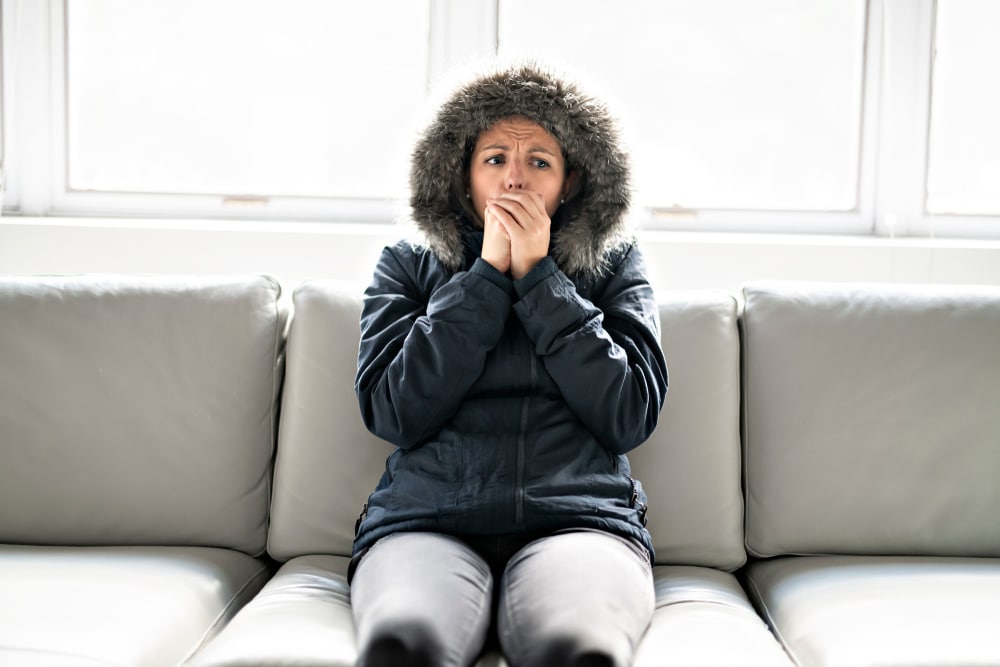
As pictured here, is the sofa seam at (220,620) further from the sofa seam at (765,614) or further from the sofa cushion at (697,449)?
the sofa seam at (765,614)

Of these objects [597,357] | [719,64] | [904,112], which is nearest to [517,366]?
[597,357]

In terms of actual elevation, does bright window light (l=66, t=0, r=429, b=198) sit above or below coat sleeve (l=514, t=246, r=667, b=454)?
above

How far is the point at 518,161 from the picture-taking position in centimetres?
165

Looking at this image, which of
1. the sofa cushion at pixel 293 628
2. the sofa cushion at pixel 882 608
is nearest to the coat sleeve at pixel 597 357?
the sofa cushion at pixel 882 608

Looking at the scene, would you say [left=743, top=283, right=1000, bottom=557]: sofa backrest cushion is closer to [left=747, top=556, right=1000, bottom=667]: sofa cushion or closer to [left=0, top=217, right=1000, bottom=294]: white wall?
[left=747, top=556, right=1000, bottom=667]: sofa cushion

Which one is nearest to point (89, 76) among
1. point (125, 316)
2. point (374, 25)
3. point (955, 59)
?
point (374, 25)

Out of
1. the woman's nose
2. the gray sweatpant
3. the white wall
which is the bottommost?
the gray sweatpant

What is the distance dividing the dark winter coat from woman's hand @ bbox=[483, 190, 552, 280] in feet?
0.10

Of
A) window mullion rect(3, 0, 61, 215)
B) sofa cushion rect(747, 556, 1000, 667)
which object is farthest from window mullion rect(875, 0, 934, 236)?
window mullion rect(3, 0, 61, 215)

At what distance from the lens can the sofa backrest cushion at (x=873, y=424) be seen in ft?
5.70

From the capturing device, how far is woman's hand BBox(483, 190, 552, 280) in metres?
1.58

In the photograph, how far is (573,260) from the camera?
1656 mm

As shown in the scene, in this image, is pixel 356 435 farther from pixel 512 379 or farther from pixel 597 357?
pixel 597 357

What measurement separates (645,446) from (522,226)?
488 millimetres
